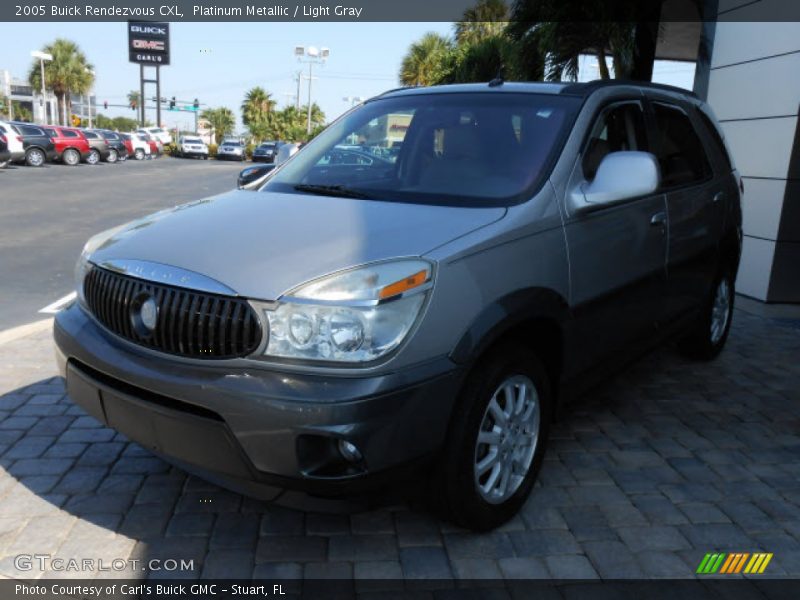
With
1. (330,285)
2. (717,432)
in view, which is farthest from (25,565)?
(717,432)

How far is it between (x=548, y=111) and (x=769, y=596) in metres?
2.26

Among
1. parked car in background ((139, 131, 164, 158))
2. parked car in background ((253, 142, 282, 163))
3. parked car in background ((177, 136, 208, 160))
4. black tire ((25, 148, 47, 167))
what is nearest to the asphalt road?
black tire ((25, 148, 47, 167))

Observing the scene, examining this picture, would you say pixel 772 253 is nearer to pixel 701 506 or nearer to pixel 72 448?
pixel 701 506

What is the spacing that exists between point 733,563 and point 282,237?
2.18 m

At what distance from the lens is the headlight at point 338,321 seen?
7.59 ft

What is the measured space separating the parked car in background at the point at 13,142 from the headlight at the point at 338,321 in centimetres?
2641

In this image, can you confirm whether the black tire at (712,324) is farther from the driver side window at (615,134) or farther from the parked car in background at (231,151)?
the parked car in background at (231,151)

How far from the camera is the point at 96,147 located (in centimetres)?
3319

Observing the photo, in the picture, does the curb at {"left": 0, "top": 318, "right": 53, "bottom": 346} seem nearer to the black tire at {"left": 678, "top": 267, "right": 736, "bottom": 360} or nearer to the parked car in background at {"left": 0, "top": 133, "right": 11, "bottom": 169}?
the black tire at {"left": 678, "top": 267, "right": 736, "bottom": 360}

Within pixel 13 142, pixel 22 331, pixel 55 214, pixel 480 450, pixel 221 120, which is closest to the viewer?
pixel 480 450

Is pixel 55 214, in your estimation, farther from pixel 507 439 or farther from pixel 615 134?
pixel 507 439

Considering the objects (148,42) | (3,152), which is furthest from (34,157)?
(148,42)

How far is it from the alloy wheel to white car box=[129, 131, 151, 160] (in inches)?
1653

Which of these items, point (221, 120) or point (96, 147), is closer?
point (96, 147)
